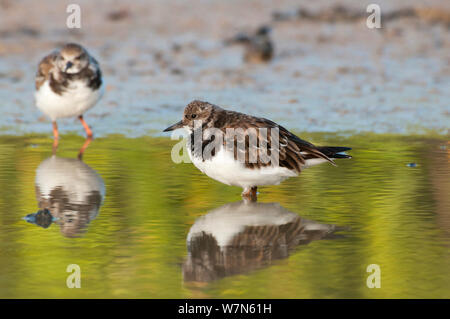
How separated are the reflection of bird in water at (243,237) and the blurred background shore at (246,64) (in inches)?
179

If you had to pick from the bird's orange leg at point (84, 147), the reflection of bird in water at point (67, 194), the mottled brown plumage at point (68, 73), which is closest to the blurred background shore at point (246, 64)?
the bird's orange leg at point (84, 147)

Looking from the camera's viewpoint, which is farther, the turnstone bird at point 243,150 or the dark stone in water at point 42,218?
the turnstone bird at point 243,150

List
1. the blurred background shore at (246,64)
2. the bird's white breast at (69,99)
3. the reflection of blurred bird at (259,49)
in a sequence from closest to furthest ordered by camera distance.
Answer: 1. the bird's white breast at (69,99)
2. the blurred background shore at (246,64)
3. the reflection of blurred bird at (259,49)

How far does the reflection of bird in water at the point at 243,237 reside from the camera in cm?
574

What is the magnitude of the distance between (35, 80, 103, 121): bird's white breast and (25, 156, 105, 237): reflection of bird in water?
1.47m

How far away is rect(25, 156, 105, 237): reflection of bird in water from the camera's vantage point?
7.00m

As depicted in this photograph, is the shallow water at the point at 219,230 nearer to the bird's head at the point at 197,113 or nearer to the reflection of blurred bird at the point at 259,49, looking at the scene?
the bird's head at the point at 197,113

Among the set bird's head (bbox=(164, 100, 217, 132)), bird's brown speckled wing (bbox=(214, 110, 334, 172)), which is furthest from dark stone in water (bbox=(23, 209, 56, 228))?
bird's brown speckled wing (bbox=(214, 110, 334, 172))

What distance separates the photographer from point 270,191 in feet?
27.1

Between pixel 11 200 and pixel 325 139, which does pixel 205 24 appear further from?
pixel 11 200

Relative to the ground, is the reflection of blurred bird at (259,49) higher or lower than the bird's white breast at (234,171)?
higher

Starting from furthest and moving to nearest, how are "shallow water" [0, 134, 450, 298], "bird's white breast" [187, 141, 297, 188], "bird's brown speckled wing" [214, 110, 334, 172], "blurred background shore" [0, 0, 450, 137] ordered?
1. "blurred background shore" [0, 0, 450, 137]
2. "bird's brown speckled wing" [214, 110, 334, 172]
3. "bird's white breast" [187, 141, 297, 188]
4. "shallow water" [0, 134, 450, 298]

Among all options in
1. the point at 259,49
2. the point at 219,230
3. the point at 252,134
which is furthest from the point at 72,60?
the point at 259,49

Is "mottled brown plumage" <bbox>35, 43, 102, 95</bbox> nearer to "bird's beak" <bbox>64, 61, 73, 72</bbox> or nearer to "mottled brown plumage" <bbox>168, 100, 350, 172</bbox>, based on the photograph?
"bird's beak" <bbox>64, 61, 73, 72</bbox>
